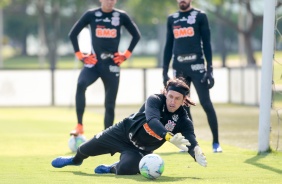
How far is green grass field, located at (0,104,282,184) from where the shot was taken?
1148 centimetres

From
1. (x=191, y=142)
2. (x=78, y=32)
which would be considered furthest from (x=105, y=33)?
(x=191, y=142)

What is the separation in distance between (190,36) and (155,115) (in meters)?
3.92

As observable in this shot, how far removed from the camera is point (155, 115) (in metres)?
11.4

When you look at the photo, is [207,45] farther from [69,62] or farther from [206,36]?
[69,62]

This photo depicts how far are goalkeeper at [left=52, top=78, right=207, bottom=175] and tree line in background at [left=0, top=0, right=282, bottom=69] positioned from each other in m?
29.5

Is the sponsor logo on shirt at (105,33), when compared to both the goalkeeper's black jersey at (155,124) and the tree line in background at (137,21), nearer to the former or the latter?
the goalkeeper's black jersey at (155,124)

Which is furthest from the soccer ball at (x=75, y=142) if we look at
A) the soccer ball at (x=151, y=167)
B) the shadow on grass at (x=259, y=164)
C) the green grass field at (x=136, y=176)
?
the soccer ball at (x=151, y=167)

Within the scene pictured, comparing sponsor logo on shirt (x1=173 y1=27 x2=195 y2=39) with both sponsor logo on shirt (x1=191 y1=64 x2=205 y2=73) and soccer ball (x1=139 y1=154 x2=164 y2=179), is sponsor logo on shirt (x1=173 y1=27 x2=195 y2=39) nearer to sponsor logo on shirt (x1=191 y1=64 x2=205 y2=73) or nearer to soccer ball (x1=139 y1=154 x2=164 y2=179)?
sponsor logo on shirt (x1=191 y1=64 x2=205 y2=73)

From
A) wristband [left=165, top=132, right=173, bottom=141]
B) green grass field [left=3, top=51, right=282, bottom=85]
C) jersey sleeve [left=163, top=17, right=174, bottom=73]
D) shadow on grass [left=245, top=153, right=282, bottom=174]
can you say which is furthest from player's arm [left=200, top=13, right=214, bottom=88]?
green grass field [left=3, top=51, right=282, bottom=85]

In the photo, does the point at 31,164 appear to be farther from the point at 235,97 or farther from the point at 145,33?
the point at 145,33

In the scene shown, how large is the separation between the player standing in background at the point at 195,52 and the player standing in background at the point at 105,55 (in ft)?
3.77

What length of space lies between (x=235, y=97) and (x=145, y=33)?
57.6m

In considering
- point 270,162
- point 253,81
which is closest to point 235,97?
point 253,81

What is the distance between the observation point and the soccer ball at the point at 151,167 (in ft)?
37.1
